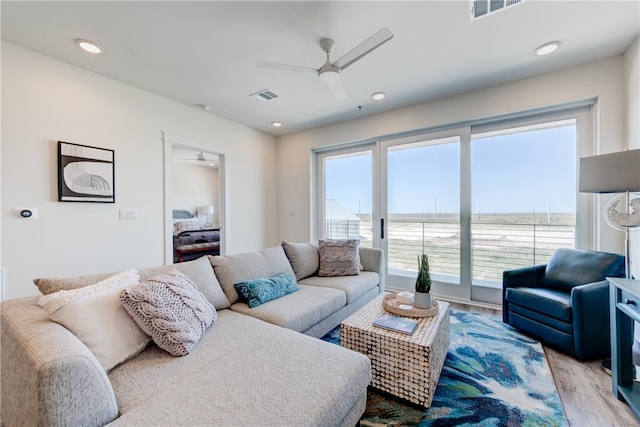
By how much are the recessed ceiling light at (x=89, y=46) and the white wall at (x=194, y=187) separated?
5.25m

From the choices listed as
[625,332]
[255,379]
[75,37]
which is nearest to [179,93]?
[75,37]

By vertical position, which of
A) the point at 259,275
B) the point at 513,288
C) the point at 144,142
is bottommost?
the point at 513,288

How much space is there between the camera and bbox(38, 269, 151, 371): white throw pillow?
116 centimetres

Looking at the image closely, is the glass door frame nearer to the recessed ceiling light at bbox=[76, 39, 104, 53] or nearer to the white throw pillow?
the white throw pillow

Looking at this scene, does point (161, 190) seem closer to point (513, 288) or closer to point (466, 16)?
point (466, 16)

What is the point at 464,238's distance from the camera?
3.36m

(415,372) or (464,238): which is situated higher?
(464,238)

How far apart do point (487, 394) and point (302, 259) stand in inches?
75.3

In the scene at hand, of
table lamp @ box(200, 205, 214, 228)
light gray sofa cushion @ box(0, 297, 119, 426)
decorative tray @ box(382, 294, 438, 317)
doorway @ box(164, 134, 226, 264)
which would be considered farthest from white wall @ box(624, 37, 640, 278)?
table lamp @ box(200, 205, 214, 228)

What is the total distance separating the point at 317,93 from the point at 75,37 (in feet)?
7.27

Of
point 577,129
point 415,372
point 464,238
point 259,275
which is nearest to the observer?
point 415,372

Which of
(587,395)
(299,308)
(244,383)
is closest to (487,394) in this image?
(587,395)

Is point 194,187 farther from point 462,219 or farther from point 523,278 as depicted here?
point 523,278

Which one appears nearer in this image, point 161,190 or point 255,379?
point 255,379
